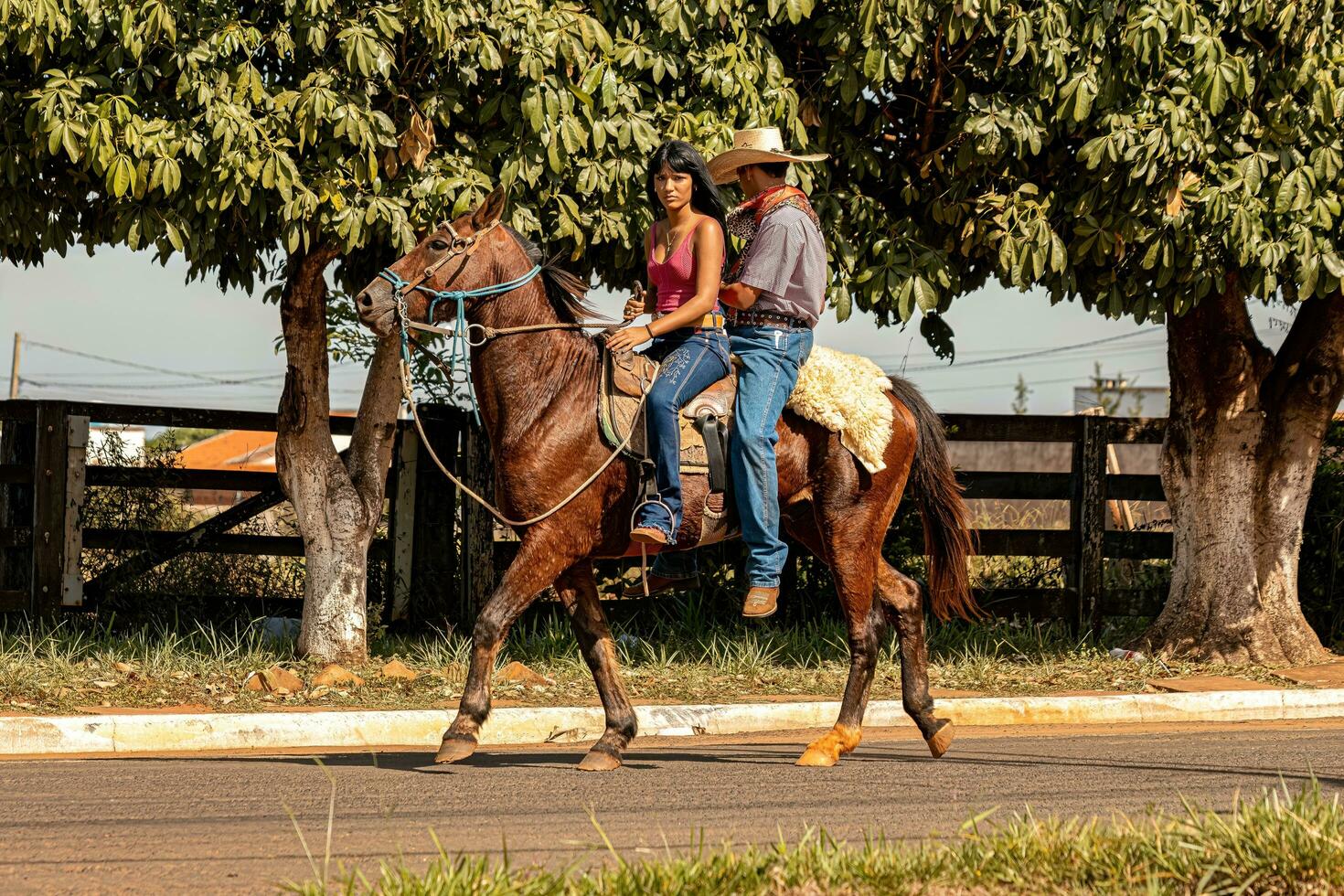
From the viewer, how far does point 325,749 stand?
336 inches

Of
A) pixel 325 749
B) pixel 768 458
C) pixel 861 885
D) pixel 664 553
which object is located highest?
pixel 768 458

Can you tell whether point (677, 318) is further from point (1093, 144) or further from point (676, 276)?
point (1093, 144)

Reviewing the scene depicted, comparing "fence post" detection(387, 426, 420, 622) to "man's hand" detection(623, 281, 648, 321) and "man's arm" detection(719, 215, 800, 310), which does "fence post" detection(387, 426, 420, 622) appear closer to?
"man's hand" detection(623, 281, 648, 321)

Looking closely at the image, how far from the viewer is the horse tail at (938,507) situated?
843cm

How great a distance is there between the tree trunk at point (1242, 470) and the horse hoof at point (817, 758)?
5.40 m

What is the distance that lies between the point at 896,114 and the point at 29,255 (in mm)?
6325

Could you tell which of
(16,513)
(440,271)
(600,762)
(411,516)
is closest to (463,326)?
(440,271)

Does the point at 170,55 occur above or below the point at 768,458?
above

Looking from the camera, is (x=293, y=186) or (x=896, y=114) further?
(x=896, y=114)

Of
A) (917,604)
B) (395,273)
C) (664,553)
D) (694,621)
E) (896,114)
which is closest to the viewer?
(395,273)

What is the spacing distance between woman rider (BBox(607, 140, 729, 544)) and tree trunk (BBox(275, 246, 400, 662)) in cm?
400

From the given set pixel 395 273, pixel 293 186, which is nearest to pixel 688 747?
pixel 395 273

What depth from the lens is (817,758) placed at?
24.4 feet

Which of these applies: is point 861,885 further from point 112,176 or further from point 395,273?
point 112,176
